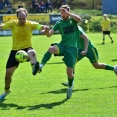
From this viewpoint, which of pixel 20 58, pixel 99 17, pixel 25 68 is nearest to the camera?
pixel 20 58

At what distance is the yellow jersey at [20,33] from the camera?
9.40 meters

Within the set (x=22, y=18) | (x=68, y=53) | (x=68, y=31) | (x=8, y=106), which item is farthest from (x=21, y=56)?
(x=68, y=31)

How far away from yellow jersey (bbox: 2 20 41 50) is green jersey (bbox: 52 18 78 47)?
71 cm

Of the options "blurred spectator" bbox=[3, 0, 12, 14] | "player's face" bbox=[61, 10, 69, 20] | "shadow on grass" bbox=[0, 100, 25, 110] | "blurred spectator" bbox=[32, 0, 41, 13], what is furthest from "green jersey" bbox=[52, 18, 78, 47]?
"blurred spectator" bbox=[32, 0, 41, 13]

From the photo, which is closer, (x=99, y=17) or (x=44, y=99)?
(x=44, y=99)

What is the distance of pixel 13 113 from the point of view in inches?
329

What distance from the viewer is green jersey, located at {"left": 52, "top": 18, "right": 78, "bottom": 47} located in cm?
977

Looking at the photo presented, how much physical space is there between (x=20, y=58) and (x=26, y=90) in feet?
6.77

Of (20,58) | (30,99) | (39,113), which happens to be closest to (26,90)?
(30,99)

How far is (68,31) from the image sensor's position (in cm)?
979

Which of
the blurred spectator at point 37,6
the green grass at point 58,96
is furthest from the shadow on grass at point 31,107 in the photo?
the blurred spectator at point 37,6

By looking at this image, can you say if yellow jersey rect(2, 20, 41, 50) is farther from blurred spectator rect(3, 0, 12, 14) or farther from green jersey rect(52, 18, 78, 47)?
blurred spectator rect(3, 0, 12, 14)

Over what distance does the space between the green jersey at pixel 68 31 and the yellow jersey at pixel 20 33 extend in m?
0.71

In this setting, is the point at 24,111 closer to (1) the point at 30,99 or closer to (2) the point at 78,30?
(1) the point at 30,99
